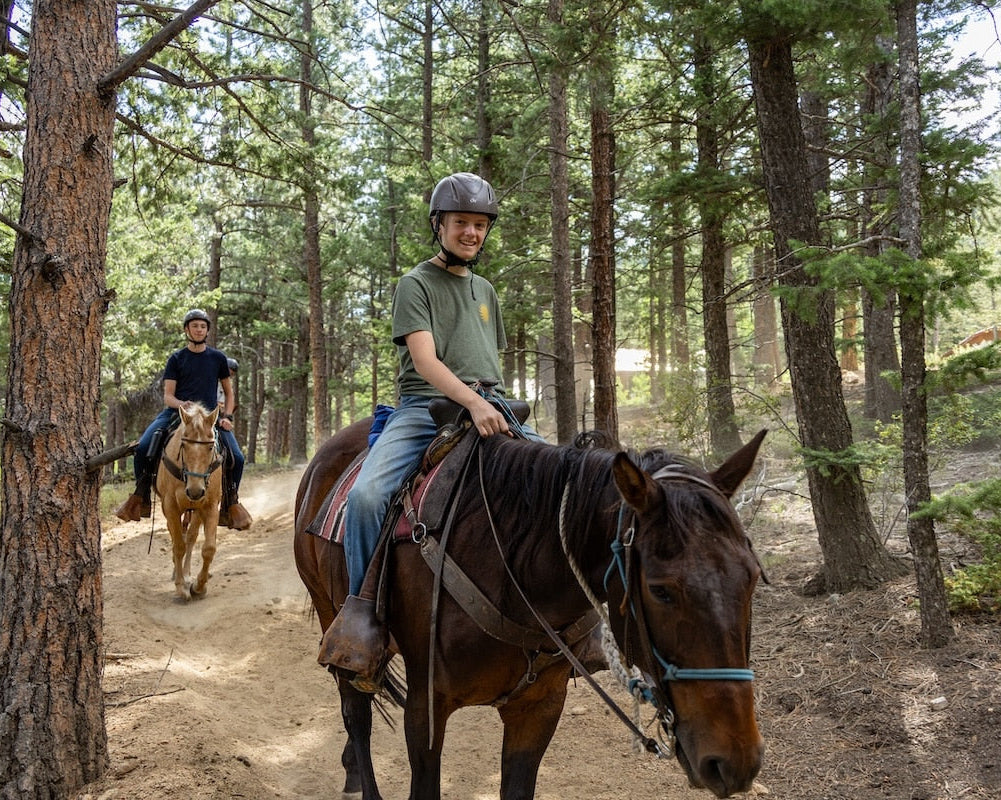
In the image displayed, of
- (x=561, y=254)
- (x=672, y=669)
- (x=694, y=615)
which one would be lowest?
(x=672, y=669)

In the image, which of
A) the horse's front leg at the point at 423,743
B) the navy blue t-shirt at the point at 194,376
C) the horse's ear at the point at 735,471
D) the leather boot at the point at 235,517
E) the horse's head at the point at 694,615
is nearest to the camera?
the horse's head at the point at 694,615

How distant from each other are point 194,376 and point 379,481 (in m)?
6.75

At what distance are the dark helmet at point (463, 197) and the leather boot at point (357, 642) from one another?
2.15 metres

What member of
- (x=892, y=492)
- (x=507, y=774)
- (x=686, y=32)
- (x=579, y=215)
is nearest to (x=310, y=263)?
(x=579, y=215)

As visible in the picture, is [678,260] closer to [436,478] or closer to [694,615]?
[436,478]

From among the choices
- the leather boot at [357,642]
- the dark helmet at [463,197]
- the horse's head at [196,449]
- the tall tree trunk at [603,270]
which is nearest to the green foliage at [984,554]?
the dark helmet at [463,197]

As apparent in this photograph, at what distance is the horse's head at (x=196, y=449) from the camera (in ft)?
29.5

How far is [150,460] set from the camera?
9.41 m

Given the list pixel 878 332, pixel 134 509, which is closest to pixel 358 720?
pixel 134 509

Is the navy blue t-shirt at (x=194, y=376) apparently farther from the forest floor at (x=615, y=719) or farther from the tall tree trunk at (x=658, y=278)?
the tall tree trunk at (x=658, y=278)

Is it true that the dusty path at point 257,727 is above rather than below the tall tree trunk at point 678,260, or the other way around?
below

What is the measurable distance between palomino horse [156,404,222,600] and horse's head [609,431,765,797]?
7631mm

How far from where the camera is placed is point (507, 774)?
3.64 meters

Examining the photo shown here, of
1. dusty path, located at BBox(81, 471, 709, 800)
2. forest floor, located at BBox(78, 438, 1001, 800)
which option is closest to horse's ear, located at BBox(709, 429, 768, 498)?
forest floor, located at BBox(78, 438, 1001, 800)
